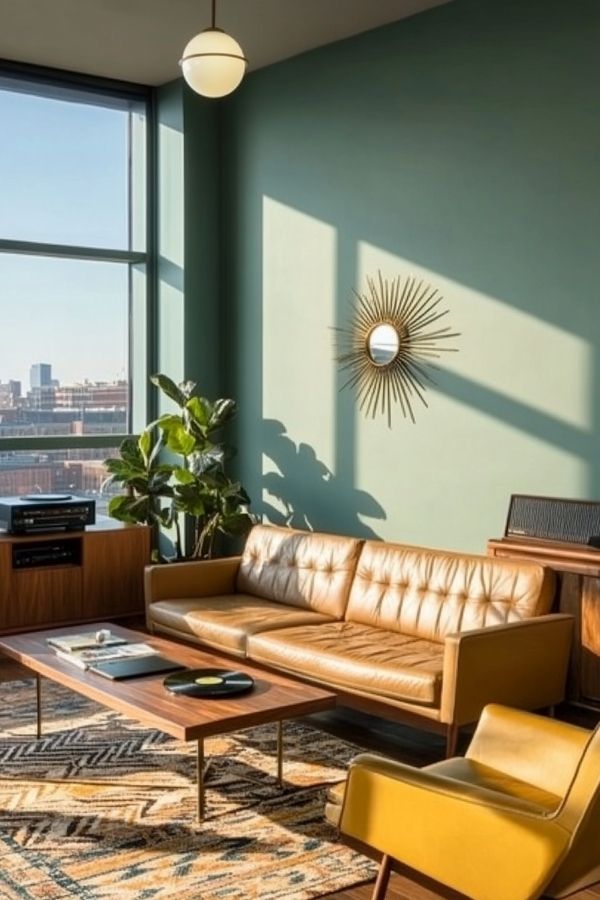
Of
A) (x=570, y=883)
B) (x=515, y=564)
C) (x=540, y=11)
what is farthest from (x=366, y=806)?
(x=540, y=11)

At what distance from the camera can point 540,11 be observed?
4.88m

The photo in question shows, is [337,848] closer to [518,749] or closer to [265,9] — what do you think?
[518,749]

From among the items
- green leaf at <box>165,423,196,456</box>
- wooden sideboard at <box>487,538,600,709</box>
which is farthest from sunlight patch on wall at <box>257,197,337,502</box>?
wooden sideboard at <box>487,538,600,709</box>

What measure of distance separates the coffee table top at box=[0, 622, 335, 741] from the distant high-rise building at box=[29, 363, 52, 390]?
107 inches

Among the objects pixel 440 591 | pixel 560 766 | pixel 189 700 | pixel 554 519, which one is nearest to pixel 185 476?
pixel 440 591

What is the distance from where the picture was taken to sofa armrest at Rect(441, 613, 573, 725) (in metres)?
3.86

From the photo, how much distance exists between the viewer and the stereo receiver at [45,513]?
6.00 metres

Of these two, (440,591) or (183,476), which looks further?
(183,476)

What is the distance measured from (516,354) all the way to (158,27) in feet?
8.51

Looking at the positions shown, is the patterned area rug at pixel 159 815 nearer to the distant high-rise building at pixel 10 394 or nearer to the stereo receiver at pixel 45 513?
the stereo receiver at pixel 45 513

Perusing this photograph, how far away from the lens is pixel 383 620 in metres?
4.86

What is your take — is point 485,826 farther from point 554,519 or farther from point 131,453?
point 131,453

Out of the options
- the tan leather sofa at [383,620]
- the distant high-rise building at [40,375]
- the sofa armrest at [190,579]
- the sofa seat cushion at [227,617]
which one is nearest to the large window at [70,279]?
the distant high-rise building at [40,375]

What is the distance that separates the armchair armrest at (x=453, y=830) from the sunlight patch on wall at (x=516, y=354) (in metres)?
2.49
